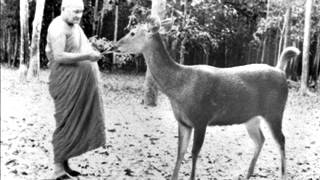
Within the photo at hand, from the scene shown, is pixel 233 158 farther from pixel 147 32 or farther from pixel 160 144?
pixel 147 32

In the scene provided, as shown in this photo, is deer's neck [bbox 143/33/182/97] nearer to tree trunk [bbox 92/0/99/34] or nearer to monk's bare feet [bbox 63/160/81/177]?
monk's bare feet [bbox 63/160/81/177]

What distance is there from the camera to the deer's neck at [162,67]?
3.71 metres

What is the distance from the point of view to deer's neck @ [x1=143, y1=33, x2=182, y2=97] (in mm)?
3705

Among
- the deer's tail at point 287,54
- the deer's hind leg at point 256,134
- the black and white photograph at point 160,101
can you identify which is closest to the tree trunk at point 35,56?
the black and white photograph at point 160,101

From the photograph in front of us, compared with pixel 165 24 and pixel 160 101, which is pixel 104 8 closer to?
pixel 160 101

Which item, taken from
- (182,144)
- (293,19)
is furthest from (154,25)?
(293,19)

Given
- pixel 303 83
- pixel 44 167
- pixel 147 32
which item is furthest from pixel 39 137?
pixel 303 83

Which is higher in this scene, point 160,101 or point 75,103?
point 75,103

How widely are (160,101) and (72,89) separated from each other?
362 cm

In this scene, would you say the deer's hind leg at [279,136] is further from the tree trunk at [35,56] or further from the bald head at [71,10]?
the tree trunk at [35,56]

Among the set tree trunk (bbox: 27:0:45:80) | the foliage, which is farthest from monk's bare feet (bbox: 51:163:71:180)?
the foliage

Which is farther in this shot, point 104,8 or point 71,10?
point 104,8

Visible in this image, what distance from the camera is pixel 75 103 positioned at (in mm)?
3576

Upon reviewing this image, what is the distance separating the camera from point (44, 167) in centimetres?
390
